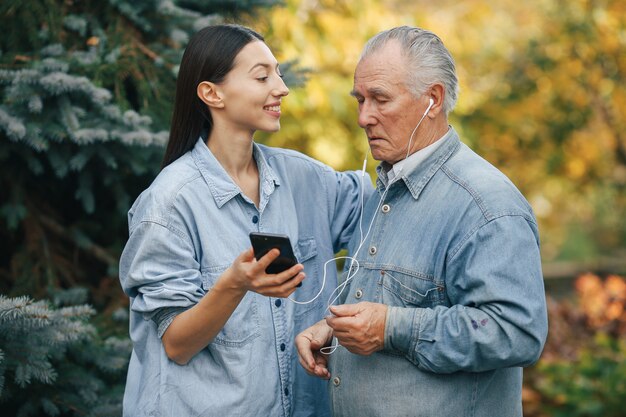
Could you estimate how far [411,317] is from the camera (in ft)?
6.79

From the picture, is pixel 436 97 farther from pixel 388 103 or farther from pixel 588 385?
pixel 588 385

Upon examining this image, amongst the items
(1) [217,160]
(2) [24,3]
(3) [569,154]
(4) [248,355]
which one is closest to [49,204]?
(2) [24,3]

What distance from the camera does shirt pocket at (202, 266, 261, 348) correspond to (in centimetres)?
A: 232

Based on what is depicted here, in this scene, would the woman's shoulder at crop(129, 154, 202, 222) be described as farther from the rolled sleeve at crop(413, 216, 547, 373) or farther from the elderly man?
the rolled sleeve at crop(413, 216, 547, 373)

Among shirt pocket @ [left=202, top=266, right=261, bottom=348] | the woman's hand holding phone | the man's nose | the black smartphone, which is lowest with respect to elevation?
shirt pocket @ [left=202, top=266, right=261, bottom=348]

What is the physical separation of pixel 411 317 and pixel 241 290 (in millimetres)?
498

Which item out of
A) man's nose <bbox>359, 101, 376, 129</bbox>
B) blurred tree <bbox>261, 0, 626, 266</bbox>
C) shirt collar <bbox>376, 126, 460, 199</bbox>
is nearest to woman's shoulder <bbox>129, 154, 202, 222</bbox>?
man's nose <bbox>359, 101, 376, 129</bbox>

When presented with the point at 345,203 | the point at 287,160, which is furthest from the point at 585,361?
the point at 287,160

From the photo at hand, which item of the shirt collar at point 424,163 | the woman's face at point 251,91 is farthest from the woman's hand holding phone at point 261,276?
the woman's face at point 251,91

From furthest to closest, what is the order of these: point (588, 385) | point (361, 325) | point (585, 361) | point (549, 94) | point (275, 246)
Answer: point (549, 94), point (585, 361), point (588, 385), point (361, 325), point (275, 246)

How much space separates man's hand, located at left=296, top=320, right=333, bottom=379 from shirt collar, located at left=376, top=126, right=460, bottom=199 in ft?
1.82

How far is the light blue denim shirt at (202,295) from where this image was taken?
2230mm

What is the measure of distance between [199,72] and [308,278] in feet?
2.72

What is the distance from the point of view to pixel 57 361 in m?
3.01
